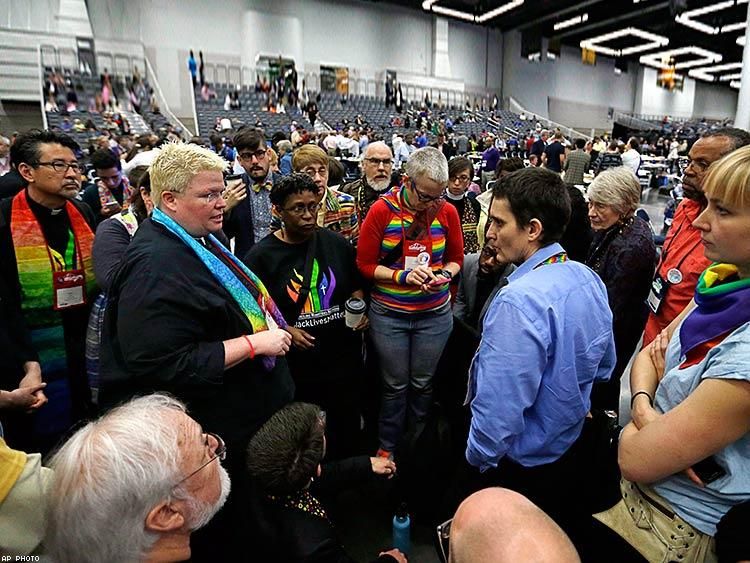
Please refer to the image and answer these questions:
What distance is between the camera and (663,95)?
111ft

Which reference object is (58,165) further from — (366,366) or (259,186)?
(366,366)

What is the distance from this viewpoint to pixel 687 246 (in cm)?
192

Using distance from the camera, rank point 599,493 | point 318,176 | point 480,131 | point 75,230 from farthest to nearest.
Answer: point 480,131
point 318,176
point 75,230
point 599,493

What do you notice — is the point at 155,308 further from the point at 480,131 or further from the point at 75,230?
the point at 480,131

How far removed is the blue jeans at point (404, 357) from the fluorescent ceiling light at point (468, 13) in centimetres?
2207

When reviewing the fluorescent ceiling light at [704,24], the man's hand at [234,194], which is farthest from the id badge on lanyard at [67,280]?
the fluorescent ceiling light at [704,24]

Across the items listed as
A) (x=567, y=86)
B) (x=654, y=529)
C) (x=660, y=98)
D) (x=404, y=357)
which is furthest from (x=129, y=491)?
(x=660, y=98)

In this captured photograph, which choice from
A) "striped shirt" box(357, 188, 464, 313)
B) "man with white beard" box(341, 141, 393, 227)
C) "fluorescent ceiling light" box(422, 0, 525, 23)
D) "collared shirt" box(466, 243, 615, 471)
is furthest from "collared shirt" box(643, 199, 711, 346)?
"fluorescent ceiling light" box(422, 0, 525, 23)

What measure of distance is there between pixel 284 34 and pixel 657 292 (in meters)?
20.7

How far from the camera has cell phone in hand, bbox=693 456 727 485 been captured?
85 cm

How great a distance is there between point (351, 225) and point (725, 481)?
237 centimetres

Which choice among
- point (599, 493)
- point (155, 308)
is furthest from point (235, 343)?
point (599, 493)

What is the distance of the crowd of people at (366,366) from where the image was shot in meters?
0.84

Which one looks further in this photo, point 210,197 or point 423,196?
point 423,196
